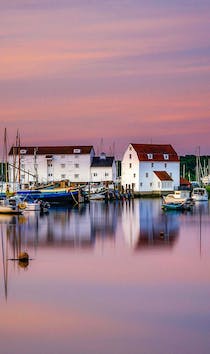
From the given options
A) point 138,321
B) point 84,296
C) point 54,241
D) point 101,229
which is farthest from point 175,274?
point 101,229

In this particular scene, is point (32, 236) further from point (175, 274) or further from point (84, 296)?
point (84, 296)

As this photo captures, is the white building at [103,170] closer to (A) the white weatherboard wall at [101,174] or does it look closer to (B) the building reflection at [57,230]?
(A) the white weatherboard wall at [101,174]

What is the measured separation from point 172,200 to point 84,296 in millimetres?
37954

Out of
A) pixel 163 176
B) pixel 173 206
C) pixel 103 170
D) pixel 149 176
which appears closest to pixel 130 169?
pixel 149 176

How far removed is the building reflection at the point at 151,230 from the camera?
3050cm

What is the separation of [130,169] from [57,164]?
8.69 m

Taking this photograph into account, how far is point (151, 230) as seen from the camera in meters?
36.8

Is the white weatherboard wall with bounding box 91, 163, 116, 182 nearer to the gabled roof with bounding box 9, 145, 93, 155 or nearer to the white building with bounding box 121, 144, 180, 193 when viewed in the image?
the white building with bounding box 121, 144, 180, 193

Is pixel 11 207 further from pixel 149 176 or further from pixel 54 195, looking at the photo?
pixel 149 176

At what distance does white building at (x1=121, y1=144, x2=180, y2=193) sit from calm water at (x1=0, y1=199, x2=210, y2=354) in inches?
1867

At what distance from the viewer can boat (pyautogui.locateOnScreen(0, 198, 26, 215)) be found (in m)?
47.9

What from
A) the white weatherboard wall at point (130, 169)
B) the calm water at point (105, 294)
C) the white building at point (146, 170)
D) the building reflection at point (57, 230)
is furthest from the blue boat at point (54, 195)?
the calm water at point (105, 294)

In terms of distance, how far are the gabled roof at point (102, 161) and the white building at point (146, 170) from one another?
1.69 meters

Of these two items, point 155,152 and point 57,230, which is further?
point 155,152
